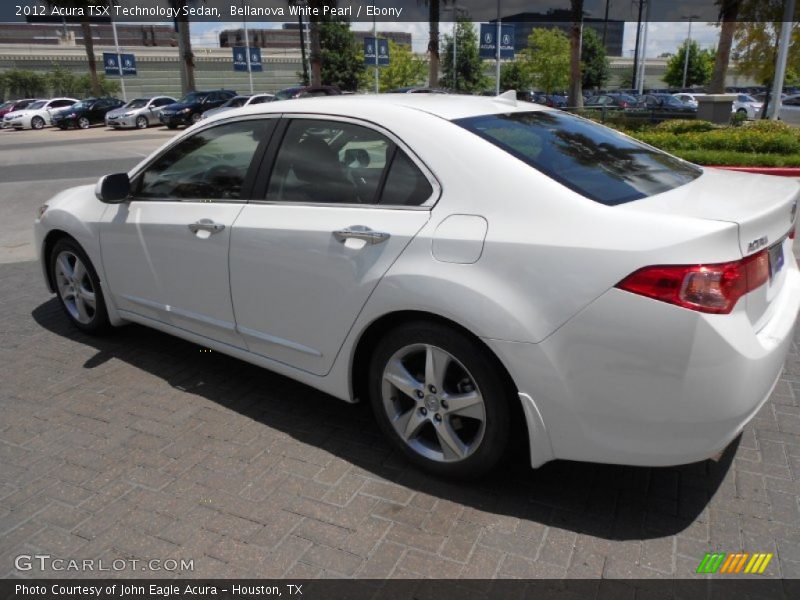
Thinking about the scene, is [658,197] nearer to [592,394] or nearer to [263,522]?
[592,394]

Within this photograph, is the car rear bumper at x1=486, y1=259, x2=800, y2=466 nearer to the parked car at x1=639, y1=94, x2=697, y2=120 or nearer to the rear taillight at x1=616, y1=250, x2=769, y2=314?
the rear taillight at x1=616, y1=250, x2=769, y2=314

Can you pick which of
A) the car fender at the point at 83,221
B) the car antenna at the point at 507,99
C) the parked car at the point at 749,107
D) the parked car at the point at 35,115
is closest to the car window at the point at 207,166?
the car fender at the point at 83,221

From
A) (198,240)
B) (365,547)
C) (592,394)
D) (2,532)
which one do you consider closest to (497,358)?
(592,394)

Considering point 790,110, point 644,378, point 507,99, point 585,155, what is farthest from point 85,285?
point 790,110

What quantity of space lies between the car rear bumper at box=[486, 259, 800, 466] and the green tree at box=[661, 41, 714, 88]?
76.6 metres

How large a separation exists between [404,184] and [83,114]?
38.0 m

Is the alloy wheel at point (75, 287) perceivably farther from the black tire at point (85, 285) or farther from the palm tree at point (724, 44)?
the palm tree at point (724, 44)

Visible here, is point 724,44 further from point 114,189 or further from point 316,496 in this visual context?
point 316,496

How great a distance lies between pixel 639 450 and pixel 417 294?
41.0 inches

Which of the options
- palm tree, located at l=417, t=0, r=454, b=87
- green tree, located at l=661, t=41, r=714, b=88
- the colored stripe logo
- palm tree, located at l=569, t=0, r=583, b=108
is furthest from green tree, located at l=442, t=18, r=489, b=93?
the colored stripe logo

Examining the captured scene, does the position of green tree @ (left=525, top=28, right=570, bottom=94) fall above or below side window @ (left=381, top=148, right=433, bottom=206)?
above

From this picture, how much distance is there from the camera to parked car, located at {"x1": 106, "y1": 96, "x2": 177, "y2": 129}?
3294 cm

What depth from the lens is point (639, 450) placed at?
2531 millimetres
